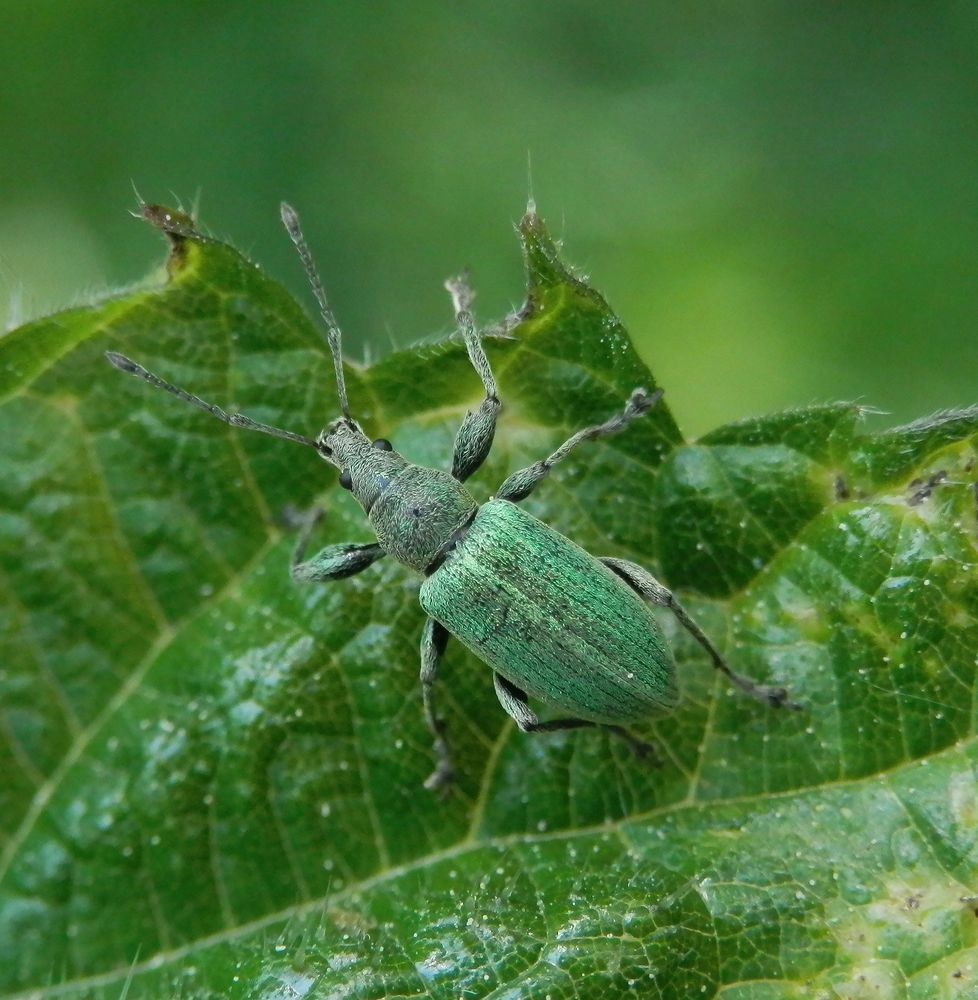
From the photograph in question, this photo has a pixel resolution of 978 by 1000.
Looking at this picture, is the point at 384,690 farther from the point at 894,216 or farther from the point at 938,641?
the point at 894,216

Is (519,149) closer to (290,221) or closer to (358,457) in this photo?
(290,221)

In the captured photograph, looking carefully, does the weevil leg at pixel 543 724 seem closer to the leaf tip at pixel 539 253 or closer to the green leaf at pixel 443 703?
the green leaf at pixel 443 703

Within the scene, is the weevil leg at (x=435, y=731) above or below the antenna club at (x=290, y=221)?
below

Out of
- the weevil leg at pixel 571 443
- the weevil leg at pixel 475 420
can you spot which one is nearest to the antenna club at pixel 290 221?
the weevil leg at pixel 475 420

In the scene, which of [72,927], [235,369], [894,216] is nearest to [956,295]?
[894,216]

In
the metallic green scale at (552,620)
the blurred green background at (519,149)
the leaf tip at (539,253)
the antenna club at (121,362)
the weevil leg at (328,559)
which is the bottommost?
the metallic green scale at (552,620)

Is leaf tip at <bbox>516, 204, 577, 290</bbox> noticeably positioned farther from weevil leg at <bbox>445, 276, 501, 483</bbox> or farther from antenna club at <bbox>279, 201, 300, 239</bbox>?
antenna club at <bbox>279, 201, 300, 239</bbox>

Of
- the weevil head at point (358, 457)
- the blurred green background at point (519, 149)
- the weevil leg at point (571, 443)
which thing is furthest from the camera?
the blurred green background at point (519, 149)

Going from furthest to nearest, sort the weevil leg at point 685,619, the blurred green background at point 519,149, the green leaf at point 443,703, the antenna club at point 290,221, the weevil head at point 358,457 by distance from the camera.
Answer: the blurred green background at point 519,149, the antenna club at point 290,221, the weevil head at point 358,457, the weevil leg at point 685,619, the green leaf at point 443,703
